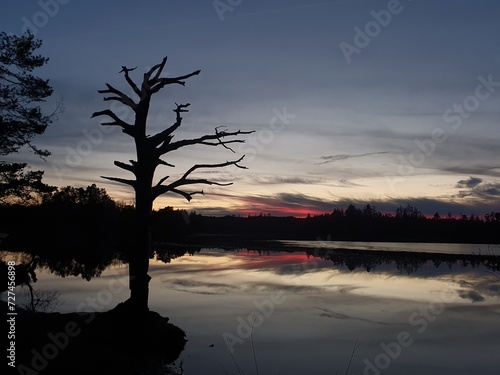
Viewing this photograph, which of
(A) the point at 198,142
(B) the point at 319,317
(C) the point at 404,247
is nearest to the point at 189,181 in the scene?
(A) the point at 198,142

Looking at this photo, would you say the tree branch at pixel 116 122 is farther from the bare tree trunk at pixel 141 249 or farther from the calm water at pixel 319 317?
the calm water at pixel 319 317

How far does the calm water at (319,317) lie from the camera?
34.2ft

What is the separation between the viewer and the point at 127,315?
11891mm

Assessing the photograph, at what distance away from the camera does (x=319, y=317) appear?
14594 millimetres

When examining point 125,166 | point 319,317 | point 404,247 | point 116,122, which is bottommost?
point 319,317

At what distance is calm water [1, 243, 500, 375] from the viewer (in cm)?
1044

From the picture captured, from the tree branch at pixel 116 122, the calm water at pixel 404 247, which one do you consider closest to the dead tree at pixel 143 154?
the tree branch at pixel 116 122

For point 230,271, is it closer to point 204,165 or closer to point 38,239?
point 204,165

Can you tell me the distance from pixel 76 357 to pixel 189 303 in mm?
7531

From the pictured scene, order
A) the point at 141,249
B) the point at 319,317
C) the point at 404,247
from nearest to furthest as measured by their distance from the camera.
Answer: the point at 141,249 < the point at 319,317 < the point at 404,247

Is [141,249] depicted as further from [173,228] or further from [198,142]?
[173,228]

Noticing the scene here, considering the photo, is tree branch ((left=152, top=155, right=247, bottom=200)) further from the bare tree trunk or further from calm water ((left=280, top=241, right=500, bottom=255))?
calm water ((left=280, top=241, right=500, bottom=255))

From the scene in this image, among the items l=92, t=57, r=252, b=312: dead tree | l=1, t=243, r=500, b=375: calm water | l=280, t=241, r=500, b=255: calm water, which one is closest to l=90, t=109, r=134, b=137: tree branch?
l=92, t=57, r=252, b=312: dead tree

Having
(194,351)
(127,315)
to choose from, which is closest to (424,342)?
(194,351)
